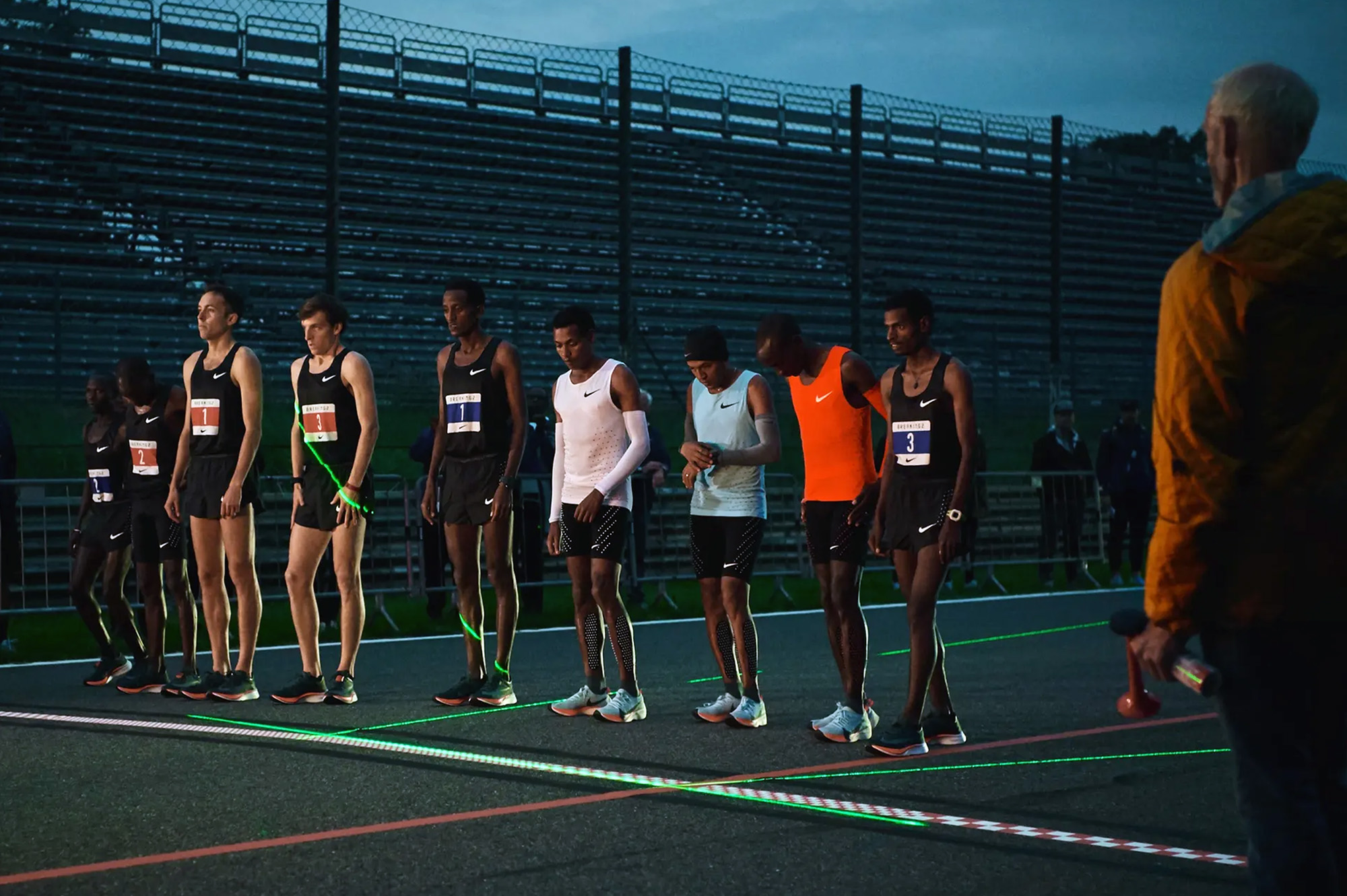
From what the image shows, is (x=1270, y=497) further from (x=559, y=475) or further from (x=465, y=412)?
(x=465, y=412)

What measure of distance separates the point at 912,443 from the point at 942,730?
1.34m

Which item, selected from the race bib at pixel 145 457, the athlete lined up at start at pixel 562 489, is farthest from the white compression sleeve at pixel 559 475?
the race bib at pixel 145 457

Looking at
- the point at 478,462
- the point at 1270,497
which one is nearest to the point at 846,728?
the point at 478,462

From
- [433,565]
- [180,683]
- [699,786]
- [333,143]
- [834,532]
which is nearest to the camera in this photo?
[699,786]

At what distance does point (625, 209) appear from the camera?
18453 millimetres

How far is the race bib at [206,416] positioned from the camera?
29.3ft

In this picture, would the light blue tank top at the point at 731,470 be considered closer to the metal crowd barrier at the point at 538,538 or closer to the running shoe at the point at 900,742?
the metal crowd barrier at the point at 538,538

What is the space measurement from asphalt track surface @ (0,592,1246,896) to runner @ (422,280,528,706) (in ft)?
1.57

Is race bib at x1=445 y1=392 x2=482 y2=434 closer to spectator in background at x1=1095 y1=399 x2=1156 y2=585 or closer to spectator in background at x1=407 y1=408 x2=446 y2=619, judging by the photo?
spectator in background at x1=407 y1=408 x2=446 y2=619

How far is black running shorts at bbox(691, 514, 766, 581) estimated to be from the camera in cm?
786

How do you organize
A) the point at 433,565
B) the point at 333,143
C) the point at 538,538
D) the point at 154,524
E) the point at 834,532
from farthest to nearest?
the point at 333,143 < the point at 538,538 < the point at 433,565 < the point at 154,524 < the point at 834,532

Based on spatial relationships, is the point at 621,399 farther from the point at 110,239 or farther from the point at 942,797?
the point at 110,239

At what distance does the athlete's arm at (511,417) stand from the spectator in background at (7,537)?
474 cm

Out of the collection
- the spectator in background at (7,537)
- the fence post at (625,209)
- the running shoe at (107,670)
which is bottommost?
the running shoe at (107,670)
